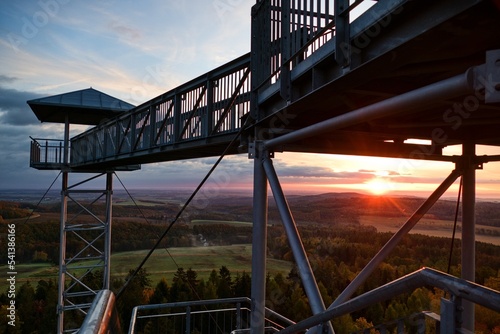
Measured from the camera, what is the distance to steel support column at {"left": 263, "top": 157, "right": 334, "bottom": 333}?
12.3 feet

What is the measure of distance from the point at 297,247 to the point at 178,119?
489cm

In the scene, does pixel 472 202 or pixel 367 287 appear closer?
pixel 472 202

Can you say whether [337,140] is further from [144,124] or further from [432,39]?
[144,124]

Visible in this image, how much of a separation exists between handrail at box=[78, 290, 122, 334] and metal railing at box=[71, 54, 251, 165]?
4.31 metres

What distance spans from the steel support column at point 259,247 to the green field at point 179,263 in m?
31.6

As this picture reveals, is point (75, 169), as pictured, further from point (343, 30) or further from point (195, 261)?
point (195, 261)

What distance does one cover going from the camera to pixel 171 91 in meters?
8.16

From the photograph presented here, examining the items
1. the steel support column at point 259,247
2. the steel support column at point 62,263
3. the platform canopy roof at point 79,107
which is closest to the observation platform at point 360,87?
the steel support column at point 259,247

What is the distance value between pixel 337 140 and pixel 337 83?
2869mm

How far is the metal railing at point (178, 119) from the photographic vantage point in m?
5.97

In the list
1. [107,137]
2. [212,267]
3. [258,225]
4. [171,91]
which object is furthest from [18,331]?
[258,225]

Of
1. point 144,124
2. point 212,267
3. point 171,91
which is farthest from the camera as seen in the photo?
point 212,267

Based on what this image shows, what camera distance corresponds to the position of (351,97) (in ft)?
13.4

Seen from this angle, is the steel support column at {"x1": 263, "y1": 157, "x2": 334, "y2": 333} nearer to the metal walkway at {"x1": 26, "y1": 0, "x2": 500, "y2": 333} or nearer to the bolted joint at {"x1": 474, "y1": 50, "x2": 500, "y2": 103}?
the metal walkway at {"x1": 26, "y1": 0, "x2": 500, "y2": 333}
